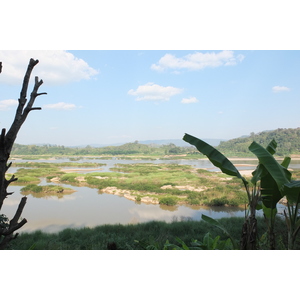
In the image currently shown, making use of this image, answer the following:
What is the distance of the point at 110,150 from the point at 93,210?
2.02 meters

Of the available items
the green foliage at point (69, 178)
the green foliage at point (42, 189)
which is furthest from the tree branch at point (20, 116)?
the green foliage at point (69, 178)

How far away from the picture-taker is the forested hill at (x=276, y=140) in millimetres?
3850

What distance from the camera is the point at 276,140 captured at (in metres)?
3.98

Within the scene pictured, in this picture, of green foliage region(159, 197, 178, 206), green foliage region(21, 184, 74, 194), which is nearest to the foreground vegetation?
green foliage region(159, 197, 178, 206)

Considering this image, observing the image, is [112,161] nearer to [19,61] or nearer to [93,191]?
[93,191]

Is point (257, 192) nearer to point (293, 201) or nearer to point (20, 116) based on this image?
point (293, 201)

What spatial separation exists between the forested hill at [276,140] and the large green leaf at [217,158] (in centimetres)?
249

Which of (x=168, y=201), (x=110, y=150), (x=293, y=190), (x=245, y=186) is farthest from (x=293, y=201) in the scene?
(x=110, y=150)


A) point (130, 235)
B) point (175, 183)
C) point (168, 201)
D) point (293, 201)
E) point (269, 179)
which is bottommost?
point (130, 235)

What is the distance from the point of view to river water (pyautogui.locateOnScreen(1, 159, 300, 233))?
349 centimetres

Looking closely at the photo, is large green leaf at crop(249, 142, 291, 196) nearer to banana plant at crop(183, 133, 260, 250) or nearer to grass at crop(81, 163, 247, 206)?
banana plant at crop(183, 133, 260, 250)

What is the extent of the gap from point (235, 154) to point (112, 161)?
8.75ft

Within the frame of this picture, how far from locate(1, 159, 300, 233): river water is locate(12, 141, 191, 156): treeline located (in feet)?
3.67

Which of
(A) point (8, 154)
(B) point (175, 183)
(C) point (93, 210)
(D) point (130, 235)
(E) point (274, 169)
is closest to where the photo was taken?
(A) point (8, 154)
